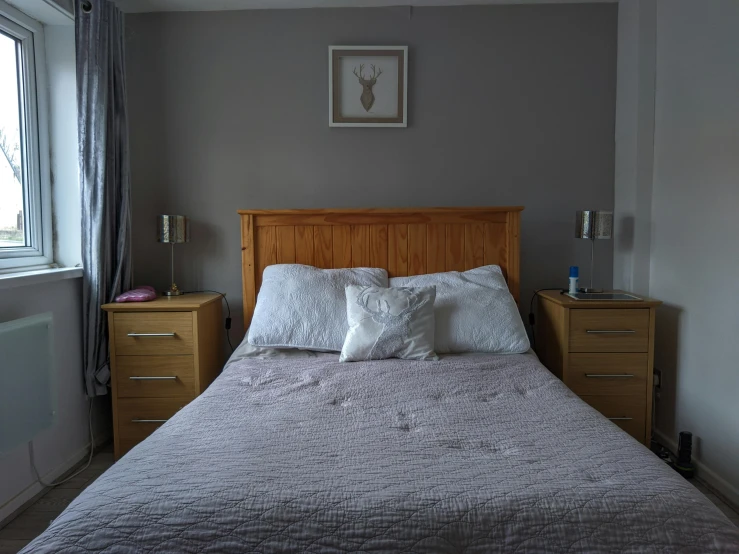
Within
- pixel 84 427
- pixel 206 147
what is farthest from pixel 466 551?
pixel 206 147

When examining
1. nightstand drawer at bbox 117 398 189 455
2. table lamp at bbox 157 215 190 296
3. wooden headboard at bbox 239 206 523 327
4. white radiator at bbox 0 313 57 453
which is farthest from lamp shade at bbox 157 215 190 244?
nightstand drawer at bbox 117 398 189 455

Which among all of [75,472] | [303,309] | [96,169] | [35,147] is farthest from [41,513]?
[35,147]

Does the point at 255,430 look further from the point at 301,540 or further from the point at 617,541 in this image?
the point at 617,541

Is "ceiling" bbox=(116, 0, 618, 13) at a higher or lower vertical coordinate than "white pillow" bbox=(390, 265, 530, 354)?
higher

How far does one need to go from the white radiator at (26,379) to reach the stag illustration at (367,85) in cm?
182

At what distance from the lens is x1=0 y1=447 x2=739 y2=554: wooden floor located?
1717 mm

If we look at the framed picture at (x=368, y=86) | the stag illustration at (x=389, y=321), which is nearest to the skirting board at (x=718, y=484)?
the stag illustration at (x=389, y=321)

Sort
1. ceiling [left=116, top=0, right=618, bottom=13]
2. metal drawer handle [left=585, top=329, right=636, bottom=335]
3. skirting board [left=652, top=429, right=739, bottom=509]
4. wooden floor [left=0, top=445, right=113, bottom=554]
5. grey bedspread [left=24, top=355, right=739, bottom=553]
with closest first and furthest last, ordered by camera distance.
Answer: grey bedspread [left=24, top=355, right=739, bottom=553] → wooden floor [left=0, top=445, right=113, bottom=554] → skirting board [left=652, top=429, right=739, bottom=509] → metal drawer handle [left=585, top=329, right=636, bottom=335] → ceiling [left=116, top=0, right=618, bottom=13]

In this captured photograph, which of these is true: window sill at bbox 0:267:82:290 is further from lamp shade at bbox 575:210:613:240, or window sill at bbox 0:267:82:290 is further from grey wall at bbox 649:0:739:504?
grey wall at bbox 649:0:739:504

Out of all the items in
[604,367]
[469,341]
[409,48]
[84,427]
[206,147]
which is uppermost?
[409,48]

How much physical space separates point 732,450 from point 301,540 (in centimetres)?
194

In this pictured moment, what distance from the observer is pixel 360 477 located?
3.35ft

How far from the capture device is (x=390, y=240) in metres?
2.55

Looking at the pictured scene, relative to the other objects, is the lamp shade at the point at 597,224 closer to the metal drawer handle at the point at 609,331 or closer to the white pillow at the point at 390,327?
the metal drawer handle at the point at 609,331
